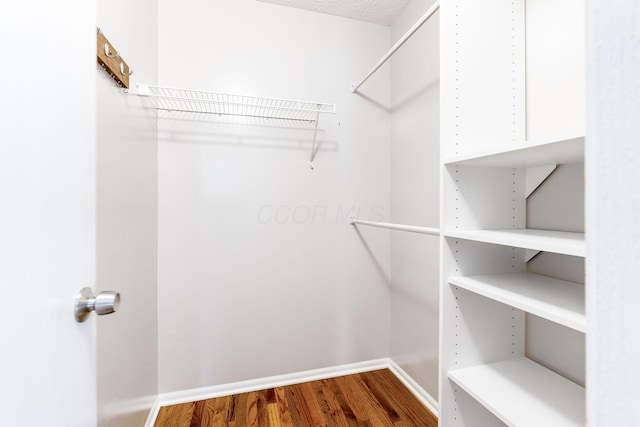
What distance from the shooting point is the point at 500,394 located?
0.81m

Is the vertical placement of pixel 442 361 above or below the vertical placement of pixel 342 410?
above

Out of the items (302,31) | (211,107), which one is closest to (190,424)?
(211,107)

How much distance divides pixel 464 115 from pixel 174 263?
167 centimetres

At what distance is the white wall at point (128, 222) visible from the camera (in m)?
0.98

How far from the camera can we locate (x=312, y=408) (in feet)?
5.06

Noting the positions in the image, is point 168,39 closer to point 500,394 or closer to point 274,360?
point 274,360

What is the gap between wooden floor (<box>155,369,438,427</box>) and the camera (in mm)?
1446

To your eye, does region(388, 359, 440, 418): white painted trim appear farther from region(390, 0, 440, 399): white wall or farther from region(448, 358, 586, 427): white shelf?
region(448, 358, 586, 427): white shelf

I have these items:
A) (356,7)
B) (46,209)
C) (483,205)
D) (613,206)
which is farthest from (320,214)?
(613,206)

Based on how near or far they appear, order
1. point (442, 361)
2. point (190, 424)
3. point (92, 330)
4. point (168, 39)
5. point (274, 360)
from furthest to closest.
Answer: point (274, 360) < point (168, 39) < point (190, 424) < point (442, 361) < point (92, 330)

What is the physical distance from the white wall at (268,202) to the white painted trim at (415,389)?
126 millimetres

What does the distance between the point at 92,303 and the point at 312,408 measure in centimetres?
145

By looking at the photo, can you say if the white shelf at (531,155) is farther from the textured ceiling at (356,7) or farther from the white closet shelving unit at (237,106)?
the textured ceiling at (356,7)

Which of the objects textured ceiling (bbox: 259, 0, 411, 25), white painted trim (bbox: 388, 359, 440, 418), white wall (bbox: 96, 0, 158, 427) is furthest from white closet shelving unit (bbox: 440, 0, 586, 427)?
white wall (bbox: 96, 0, 158, 427)
